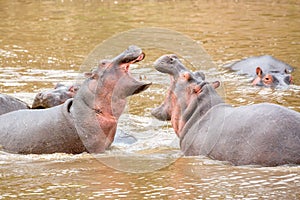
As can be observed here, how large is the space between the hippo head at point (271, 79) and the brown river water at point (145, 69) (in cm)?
17

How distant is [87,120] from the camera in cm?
796

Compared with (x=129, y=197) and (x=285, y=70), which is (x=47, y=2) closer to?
(x=285, y=70)

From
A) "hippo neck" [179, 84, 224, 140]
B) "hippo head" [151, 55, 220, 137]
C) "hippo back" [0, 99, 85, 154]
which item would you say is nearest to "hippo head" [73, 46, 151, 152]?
"hippo back" [0, 99, 85, 154]

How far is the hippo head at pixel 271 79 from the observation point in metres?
12.0

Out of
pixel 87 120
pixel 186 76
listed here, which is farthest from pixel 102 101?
pixel 186 76

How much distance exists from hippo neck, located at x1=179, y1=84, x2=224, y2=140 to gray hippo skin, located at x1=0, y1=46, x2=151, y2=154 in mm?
644

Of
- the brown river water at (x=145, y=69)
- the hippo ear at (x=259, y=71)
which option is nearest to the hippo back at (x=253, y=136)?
the brown river water at (x=145, y=69)

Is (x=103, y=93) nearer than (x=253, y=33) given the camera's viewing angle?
Yes

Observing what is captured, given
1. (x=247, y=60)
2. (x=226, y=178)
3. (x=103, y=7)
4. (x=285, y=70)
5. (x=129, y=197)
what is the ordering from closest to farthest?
(x=129, y=197), (x=226, y=178), (x=285, y=70), (x=247, y=60), (x=103, y=7)

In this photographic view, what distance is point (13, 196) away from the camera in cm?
654

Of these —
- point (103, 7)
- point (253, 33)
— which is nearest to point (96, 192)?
point (253, 33)

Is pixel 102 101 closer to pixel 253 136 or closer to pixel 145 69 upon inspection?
pixel 253 136

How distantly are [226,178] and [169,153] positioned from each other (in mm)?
1253

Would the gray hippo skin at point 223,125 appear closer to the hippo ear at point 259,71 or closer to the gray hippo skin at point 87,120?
the gray hippo skin at point 87,120
